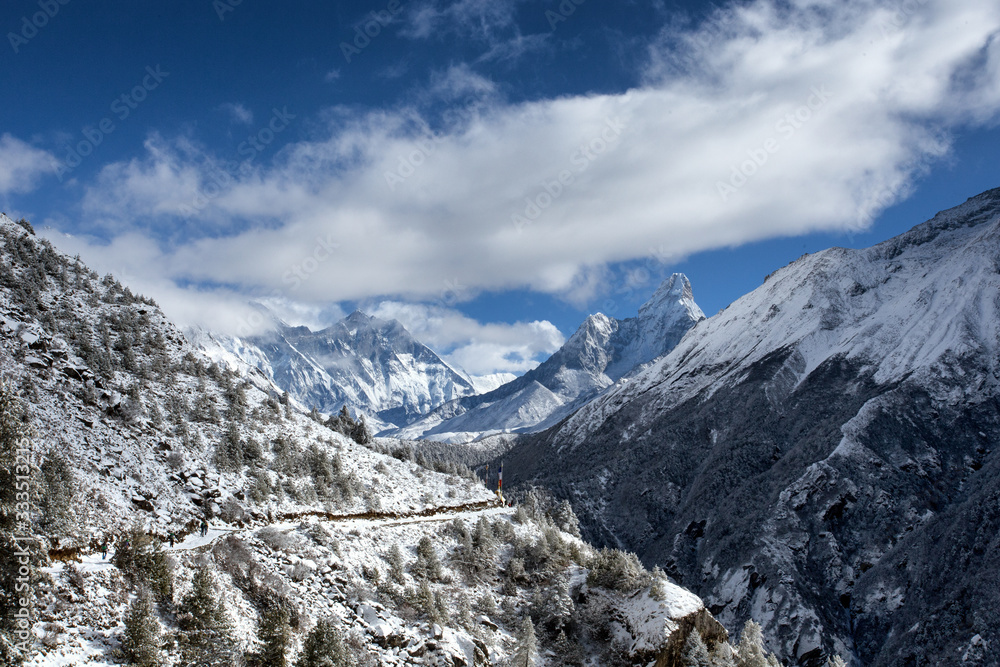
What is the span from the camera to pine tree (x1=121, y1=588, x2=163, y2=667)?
2585 centimetres

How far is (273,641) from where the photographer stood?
29.8 metres

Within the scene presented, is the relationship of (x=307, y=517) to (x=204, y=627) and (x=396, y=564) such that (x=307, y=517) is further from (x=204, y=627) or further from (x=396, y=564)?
(x=204, y=627)

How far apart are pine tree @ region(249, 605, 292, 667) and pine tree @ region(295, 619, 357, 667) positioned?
110 centimetres

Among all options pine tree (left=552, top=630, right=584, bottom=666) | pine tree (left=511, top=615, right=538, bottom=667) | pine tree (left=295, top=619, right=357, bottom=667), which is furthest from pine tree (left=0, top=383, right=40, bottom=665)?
pine tree (left=552, top=630, right=584, bottom=666)

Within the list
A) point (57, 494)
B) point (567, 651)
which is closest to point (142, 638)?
point (57, 494)

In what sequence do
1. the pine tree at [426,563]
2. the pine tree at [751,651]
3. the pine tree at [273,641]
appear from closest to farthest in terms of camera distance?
the pine tree at [273,641] → the pine tree at [751,651] → the pine tree at [426,563]

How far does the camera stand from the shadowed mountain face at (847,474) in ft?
270

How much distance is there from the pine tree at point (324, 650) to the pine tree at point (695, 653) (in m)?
21.7

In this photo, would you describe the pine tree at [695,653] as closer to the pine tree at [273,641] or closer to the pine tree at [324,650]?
the pine tree at [324,650]

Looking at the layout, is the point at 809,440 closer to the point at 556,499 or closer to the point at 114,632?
the point at 556,499

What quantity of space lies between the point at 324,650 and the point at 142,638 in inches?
332

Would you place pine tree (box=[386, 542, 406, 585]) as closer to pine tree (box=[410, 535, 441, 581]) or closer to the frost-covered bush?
pine tree (box=[410, 535, 441, 581])

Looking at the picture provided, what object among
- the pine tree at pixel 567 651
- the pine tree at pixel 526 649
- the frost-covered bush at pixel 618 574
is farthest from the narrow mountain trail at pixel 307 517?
the pine tree at pixel 567 651

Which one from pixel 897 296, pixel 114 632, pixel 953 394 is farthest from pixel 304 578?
pixel 897 296
